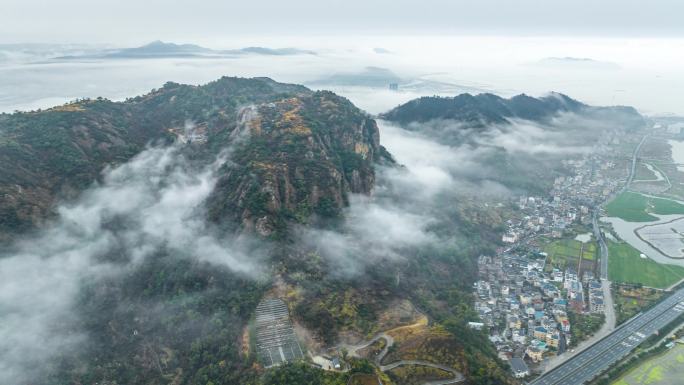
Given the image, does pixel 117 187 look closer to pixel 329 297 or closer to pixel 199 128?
pixel 199 128

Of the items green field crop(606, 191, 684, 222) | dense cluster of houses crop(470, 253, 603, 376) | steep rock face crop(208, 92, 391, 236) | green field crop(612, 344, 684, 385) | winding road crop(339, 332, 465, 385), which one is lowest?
green field crop(612, 344, 684, 385)

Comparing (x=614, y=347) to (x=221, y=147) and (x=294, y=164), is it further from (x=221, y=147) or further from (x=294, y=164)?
(x=221, y=147)

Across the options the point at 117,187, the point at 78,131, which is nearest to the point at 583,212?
the point at 117,187

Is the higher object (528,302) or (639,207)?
(639,207)

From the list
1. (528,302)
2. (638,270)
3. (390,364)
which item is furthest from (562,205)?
(390,364)

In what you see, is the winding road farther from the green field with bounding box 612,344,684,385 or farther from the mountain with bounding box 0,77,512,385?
the green field with bounding box 612,344,684,385

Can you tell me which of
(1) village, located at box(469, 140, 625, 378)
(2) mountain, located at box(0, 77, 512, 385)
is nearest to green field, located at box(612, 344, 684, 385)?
(1) village, located at box(469, 140, 625, 378)

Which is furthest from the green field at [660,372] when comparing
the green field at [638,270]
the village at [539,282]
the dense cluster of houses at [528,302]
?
the green field at [638,270]
